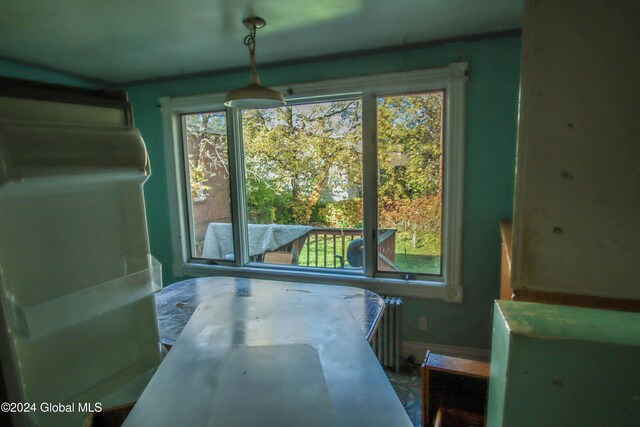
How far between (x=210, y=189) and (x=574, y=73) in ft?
10.0

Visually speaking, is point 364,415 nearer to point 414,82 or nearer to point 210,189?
point 414,82

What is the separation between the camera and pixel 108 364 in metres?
0.97

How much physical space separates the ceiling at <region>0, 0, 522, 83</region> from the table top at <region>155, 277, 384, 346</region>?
1518mm

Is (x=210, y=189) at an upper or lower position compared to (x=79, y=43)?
lower

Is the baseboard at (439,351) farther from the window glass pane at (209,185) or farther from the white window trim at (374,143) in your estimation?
the window glass pane at (209,185)

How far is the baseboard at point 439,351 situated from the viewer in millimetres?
2520

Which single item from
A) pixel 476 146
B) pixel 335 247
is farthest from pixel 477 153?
pixel 335 247

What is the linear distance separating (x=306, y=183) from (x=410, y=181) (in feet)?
2.83

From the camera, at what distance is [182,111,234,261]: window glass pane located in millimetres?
3137

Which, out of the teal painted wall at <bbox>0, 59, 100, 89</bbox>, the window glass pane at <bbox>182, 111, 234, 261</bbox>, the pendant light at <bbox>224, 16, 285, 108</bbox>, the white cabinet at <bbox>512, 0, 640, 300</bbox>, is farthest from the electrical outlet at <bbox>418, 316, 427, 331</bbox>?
the teal painted wall at <bbox>0, 59, 100, 89</bbox>

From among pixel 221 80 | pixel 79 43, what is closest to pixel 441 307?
pixel 221 80

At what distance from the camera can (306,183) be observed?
2926 millimetres

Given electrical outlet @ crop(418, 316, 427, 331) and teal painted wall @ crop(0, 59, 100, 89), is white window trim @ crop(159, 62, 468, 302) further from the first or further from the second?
teal painted wall @ crop(0, 59, 100, 89)

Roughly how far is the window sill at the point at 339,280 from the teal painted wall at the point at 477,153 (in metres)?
0.09
